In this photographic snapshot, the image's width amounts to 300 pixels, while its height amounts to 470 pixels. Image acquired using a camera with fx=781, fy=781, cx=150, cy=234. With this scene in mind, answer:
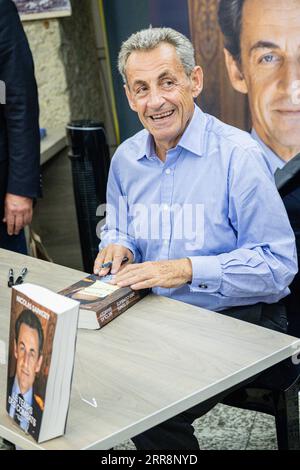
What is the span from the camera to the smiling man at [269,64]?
296 cm

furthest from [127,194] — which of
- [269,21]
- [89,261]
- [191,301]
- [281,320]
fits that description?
[89,261]

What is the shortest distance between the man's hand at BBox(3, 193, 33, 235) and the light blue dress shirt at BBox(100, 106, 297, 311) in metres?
0.77

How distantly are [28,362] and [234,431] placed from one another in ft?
4.91

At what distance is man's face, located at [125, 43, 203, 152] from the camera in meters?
2.21

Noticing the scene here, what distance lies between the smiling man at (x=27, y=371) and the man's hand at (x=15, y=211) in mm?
1661

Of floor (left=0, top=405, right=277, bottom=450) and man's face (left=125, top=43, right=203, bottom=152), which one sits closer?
man's face (left=125, top=43, right=203, bottom=152)

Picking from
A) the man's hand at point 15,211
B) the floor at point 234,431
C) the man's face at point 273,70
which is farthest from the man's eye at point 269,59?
the floor at point 234,431

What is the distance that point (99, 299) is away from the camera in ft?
6.30

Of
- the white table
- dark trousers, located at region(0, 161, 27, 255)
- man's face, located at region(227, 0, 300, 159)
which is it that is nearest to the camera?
the white table

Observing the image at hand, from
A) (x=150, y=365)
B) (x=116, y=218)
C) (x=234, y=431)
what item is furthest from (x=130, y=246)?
(x=234, y=431)

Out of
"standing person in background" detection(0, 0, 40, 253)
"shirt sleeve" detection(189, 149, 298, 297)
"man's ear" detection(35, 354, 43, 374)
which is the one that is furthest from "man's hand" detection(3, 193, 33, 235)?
"man's ear" detection(35, 354, 43, 374)

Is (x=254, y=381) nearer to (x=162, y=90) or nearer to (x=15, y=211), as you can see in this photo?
(x=162, y=90)

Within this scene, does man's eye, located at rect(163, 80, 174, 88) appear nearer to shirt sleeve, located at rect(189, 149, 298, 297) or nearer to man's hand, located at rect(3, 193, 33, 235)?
shirt sleeve, located at rect(189, 149, 298, 297)

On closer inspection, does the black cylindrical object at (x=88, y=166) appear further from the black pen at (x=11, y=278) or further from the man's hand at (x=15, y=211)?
the black pen at (x=11, y=278)
